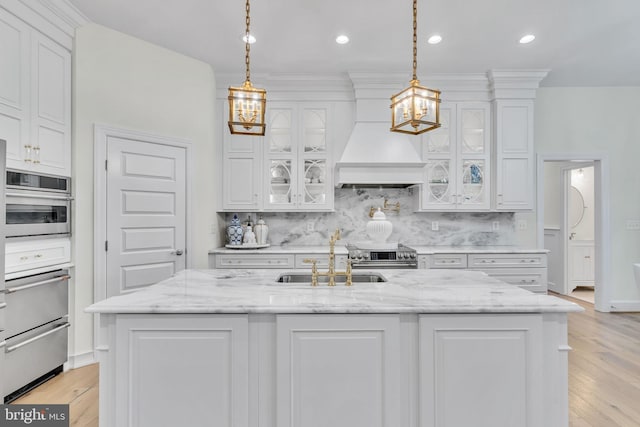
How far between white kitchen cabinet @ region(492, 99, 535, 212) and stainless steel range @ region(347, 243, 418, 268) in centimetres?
132

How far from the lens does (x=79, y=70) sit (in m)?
3.04

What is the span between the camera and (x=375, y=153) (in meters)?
3.98

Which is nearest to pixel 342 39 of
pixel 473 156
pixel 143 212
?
pixel 473 156

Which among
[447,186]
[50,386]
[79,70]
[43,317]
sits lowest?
[50,386]

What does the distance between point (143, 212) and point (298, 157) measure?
175 cm

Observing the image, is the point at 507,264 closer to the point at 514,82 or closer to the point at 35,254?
the point at 514,82

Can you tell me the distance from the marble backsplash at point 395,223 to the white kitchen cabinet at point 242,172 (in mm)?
468

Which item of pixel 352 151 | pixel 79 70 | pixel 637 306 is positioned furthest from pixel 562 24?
pixel 79 70

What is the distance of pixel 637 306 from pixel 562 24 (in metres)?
3.65

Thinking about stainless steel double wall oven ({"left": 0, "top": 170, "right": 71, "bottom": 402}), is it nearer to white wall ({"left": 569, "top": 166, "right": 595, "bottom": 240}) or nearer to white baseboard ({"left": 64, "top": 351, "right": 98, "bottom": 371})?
white baseboard ({"left": 64, "top": 351, "right": 98, "bottom": 371})

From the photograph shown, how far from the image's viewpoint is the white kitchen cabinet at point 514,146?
4129mm

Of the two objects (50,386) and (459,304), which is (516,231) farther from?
(50,386)

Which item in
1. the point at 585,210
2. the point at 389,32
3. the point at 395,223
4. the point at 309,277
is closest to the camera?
the point at 309,277

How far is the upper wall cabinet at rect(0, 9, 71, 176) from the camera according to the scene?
242 cm
